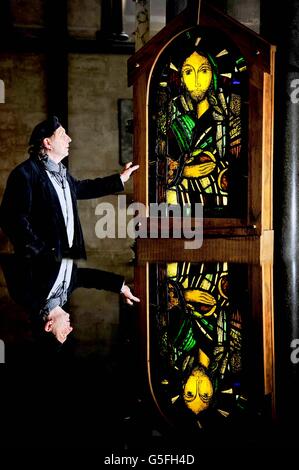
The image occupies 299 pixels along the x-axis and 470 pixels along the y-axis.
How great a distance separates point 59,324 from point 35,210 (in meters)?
1.98

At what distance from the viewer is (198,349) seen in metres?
1.18

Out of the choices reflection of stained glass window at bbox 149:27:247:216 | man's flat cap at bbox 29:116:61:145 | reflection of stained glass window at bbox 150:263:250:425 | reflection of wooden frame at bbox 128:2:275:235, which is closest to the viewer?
reflection of stained glass window at bbox 150:263:250:425

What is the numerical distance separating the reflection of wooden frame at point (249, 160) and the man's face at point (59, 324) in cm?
76

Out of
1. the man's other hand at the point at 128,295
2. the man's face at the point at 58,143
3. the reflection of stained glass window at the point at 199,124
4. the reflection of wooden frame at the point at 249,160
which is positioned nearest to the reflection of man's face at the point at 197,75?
the reflection of stained glass window at the point at 199,124

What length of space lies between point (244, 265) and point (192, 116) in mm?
836

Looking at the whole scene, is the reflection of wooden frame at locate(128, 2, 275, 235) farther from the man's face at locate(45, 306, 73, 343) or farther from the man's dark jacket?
the man's face at locate(45, 306, 73, 343)

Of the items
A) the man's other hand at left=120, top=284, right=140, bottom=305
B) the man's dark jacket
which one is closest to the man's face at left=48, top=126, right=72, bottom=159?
the man's dark jacket

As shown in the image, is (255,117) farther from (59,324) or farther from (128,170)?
(59,324)

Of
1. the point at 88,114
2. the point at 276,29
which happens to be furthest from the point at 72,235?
the point at 88,114

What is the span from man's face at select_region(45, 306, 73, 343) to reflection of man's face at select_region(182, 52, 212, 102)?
5.45 feet

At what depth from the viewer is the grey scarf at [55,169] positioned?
328 cm

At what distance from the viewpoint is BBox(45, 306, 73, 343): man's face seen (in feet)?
4.17

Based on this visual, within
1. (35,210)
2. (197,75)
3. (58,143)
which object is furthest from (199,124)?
(35,210)

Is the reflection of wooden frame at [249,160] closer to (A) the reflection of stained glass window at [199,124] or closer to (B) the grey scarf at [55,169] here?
(A) the reflection of stained glass window at [199,124]
